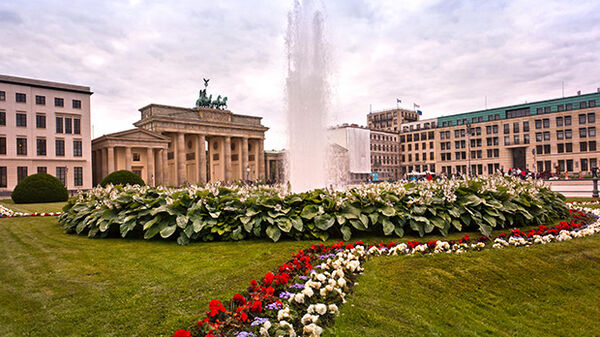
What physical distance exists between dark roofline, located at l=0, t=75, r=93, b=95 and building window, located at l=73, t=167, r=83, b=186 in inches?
450

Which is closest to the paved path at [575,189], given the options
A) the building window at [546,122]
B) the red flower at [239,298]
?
the red flower at [239,298]

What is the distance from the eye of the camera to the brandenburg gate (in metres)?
62.7

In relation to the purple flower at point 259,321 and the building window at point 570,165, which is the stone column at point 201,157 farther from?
the building window at point 570,165

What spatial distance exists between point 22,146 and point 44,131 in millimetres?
3331

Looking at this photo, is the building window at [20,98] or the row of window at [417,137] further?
the row of window at [417,137]

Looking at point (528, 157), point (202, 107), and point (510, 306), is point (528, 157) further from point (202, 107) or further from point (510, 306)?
point (510, 306)

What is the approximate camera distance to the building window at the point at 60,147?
2112 inches

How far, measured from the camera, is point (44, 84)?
A: 5184cm

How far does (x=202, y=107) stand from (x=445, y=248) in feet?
250

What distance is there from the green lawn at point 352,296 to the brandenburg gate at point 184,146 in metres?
58.8

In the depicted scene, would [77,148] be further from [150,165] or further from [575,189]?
[575,189]

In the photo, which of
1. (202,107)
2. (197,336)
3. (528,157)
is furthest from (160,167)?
(528,157)

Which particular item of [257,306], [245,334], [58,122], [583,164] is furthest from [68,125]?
[583,164]

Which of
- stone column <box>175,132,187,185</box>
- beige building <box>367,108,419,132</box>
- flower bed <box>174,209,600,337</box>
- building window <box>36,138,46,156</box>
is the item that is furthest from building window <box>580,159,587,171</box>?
building window <box>36,138,46,156</box>
